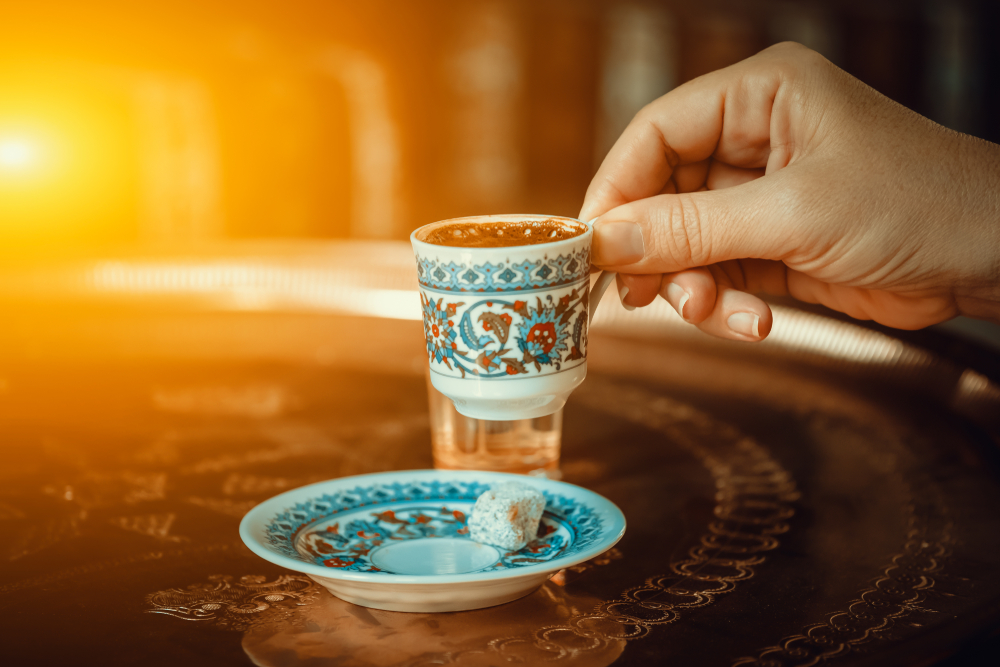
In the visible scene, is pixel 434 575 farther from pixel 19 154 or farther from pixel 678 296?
pixel 19 154

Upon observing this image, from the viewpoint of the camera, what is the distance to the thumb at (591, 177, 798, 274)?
96 centimetres

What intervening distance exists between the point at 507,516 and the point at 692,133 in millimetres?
582

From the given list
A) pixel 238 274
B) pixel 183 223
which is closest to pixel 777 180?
pixel 238 274

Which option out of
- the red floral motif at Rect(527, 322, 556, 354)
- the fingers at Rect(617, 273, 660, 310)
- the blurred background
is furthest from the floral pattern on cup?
the blurred background

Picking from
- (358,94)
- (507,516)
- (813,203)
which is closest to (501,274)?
(507,516)

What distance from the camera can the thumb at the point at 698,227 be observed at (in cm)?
96

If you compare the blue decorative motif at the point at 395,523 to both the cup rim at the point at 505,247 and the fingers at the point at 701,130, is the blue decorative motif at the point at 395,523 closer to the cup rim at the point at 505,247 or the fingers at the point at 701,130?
the cup rim at the point at 505,247

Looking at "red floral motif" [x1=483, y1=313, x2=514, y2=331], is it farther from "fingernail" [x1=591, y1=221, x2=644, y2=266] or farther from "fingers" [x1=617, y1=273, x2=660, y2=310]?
"fingers" [x1=617, y1=273, x2=660, y2=310]

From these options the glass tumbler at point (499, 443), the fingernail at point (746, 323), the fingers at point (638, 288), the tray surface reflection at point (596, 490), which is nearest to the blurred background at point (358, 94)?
the tray surface reflection at point (596, 490)

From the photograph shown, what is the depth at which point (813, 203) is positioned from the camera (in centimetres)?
95

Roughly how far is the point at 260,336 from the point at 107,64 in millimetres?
2469

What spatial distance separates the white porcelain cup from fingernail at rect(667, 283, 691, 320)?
281 mm

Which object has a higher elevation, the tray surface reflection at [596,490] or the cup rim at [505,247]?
the cup rim at [505,247]

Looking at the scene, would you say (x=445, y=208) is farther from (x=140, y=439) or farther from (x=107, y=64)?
(x=140, y=439)
